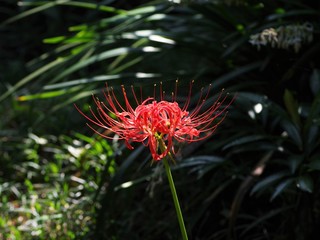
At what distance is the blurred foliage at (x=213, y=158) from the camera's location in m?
2.06

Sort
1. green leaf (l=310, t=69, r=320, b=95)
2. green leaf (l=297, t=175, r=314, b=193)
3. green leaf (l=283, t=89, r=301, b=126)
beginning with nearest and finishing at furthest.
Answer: green leaf (l=297, t=175, r=314, b=193) → green leaf (l=283, t=89, r=301, b=126) → green leaf (l=310, t=69, r=320, b=95)

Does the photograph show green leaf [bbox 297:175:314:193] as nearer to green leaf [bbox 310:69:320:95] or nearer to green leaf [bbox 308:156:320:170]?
green leaf [bbox 308:156:320:170]

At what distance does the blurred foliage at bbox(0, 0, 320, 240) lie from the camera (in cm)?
206

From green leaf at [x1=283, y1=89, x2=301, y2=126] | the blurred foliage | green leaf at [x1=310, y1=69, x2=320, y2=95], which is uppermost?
green leaf at [x1=283, y1=89, x2=301, y2=126]

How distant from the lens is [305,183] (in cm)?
178

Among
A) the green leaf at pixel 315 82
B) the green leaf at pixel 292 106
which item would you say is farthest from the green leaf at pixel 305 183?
the green leaf at pixel 315 82

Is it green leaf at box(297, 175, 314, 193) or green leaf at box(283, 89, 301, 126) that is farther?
green leaf at box(283, 89, 301, 126)

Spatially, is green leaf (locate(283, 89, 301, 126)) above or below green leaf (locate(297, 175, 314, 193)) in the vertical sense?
above

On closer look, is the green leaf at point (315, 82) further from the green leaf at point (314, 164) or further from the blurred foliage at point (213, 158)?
the green leaf at point (314, 164)

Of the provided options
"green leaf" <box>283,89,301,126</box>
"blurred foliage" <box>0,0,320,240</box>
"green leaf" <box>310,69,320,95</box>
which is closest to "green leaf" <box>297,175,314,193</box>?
"blurred foliage" <box>0,0,320,240</box>

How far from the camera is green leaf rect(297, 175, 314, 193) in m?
1.74

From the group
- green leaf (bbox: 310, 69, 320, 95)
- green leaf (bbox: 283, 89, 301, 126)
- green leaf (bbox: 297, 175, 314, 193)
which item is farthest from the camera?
green leaf (bbox: 310, 69, 320, 95)

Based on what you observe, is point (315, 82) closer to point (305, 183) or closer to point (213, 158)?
point (213, 158)

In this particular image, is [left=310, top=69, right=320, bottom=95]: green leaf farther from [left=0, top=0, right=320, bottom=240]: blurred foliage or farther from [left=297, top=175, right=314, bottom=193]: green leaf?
[left=297, top=175, right=314, bottom=193]: green leaf
